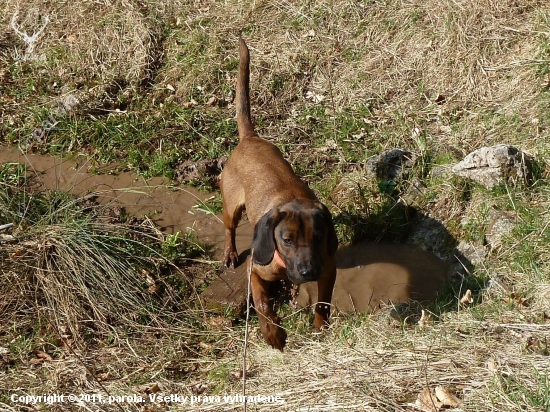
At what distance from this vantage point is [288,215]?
572cm

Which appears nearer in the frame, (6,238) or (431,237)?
(6,238)

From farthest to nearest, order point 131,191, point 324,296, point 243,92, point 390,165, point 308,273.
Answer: point 131,191 < point 390,165 < point 243,92 < point 324,296 < point 308,273

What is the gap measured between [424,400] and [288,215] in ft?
6.86

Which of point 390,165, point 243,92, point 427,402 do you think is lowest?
point 427,402

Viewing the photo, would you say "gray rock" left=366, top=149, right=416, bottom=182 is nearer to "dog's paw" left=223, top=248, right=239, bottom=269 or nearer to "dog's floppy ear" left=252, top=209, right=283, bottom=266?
"dog's paw" left=223, top=248, right=239, bottom=269

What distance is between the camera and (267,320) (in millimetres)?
5852

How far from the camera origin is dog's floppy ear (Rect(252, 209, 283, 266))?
5.68m

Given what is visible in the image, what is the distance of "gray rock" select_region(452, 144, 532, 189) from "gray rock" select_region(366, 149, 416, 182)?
2.81 ft

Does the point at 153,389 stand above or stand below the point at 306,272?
below

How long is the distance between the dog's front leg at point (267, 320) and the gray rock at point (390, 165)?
2.25m

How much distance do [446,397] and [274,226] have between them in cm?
216

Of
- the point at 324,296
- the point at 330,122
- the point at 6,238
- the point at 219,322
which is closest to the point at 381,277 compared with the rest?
the point at 324,296

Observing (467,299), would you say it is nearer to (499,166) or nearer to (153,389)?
(499,166)

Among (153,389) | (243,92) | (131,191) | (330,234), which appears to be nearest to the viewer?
(153,389)
